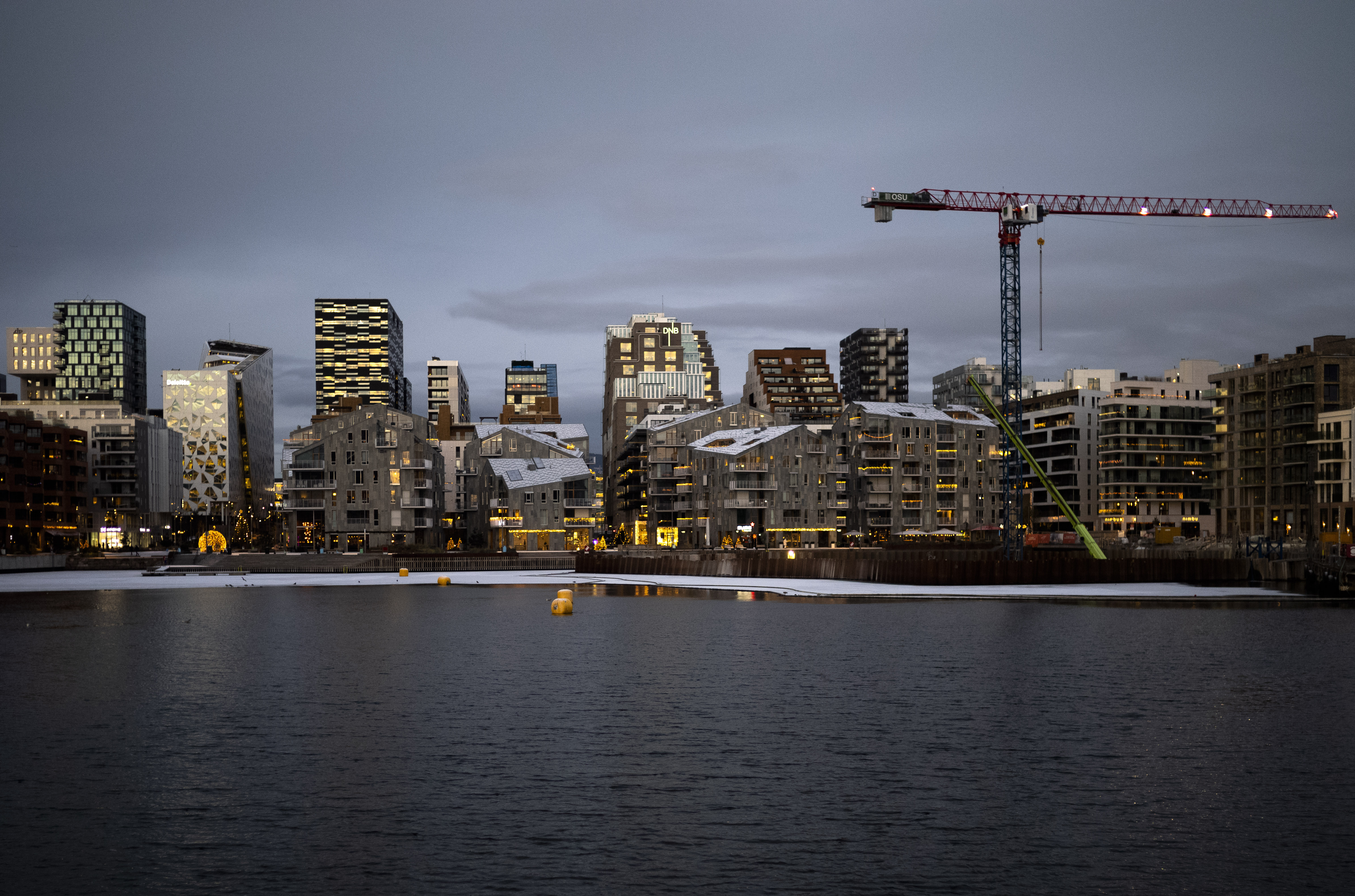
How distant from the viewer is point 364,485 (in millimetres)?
180000

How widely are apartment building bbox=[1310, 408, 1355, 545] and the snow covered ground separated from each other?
77.0m

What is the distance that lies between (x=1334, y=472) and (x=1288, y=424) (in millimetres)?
14803

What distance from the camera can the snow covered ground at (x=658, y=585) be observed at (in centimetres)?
8981

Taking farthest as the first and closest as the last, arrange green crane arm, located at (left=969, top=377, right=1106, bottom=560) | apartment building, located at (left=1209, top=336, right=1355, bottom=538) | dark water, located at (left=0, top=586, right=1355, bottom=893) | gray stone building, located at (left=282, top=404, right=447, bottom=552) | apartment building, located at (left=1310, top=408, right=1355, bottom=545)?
apartment building, located at (left=1209, top=336, right=1355, bottom=538)
gray stone building, located at (left=282, top=404, right=447, bottom=552)
apartment building, located at (left=1310, top=408, right=1355, bottom=545)
green crane arm, located at (left=969, top=377, right=1106, bottom=560)
dark water, located at (left=0, top=586, right=1355, bottom=893)

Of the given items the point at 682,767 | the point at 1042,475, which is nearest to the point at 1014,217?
the point at 1042,475

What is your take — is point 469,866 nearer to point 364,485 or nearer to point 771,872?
point 771,872

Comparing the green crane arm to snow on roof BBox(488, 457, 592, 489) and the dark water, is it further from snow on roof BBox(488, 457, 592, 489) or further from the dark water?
snow on roof BBox(488, 457, 592, 489)

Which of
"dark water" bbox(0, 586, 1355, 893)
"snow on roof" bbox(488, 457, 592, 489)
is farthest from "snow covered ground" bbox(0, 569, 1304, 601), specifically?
"snow on roof" bbox(488, 457, 592, 489)

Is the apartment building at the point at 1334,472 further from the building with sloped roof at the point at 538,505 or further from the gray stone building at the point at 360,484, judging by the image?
the gray stone building at the point at 360,484

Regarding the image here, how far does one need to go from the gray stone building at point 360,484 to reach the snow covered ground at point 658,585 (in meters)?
30.5

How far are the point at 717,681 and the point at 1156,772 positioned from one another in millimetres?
17589

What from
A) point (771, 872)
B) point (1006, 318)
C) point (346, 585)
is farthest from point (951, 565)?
point (771, 872)

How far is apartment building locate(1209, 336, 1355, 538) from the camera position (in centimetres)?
18275

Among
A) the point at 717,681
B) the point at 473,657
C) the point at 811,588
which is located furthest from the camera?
the point at 811,588
